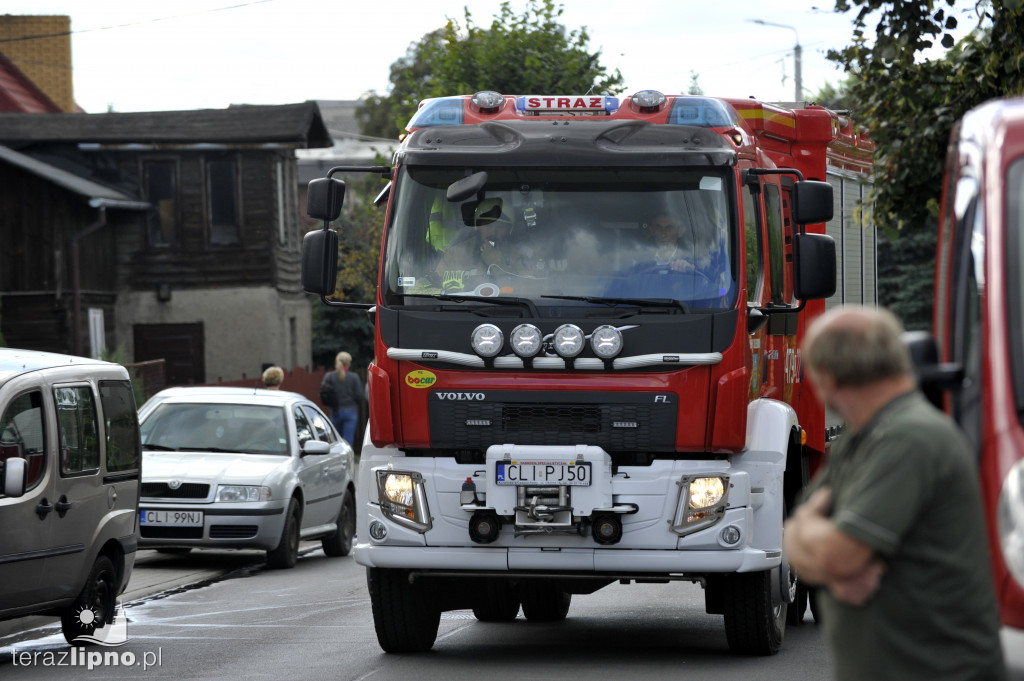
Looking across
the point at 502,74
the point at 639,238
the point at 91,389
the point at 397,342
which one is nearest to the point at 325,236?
the point at 397,342

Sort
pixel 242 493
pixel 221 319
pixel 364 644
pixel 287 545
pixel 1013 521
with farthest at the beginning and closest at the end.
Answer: pixel 221 319
pixel 287 545
pixel 242 493
pixel 364 644
pixel 1013 521

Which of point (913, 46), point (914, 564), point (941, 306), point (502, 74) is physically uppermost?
point (502, 74)

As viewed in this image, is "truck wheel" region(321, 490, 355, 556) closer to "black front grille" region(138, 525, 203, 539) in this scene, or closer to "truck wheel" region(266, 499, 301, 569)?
"truck wheel" region(266, 499, 301, 569)

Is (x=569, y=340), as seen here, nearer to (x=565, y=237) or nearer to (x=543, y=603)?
(x=565, y=237)

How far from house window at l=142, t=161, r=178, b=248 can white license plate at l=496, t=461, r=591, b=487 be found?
102ft

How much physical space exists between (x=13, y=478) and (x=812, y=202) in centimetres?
460

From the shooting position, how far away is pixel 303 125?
37.8 metres

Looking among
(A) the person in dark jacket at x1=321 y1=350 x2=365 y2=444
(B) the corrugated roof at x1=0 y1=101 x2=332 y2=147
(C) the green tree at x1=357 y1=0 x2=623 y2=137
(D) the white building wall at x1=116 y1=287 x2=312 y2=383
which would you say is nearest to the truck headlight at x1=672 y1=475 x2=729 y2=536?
(A) the person in dark jacket at x1=321 y1=350 x2=365 y2=444

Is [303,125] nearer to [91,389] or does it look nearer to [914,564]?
[91,389]

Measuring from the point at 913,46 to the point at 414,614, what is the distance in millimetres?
5755

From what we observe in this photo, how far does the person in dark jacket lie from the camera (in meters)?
23.9

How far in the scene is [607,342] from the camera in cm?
874

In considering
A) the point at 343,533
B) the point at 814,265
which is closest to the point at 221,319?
the point at 343,533

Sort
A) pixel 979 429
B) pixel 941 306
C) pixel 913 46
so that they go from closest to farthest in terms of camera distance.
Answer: pixel 979 429
pixel 941 306
pixel 913 46
